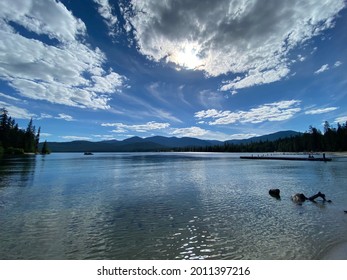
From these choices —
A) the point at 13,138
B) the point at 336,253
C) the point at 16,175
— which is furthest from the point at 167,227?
the point at 13,138

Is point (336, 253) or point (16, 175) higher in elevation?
point (16, 175)

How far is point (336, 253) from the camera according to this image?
11.1 meters

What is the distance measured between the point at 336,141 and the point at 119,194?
200 metres

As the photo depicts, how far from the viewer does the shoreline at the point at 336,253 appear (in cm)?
1064

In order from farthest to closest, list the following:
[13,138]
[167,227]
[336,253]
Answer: [13,138], [167,227], [336,253]

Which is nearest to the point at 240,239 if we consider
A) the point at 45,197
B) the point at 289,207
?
the point at 289,207

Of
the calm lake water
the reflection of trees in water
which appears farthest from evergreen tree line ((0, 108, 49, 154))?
the calm lake water

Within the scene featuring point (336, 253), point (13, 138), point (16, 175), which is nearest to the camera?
point (336, 253)

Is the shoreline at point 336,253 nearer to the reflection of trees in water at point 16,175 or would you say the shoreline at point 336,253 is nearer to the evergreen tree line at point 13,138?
the reflection of trees in water at point 16,175

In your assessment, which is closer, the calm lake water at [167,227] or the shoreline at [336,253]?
the shoreline at [336,253]

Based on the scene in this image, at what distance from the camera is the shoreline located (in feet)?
34.9

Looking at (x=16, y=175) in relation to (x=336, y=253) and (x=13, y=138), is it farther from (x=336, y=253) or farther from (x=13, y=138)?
(x=13, y=138)

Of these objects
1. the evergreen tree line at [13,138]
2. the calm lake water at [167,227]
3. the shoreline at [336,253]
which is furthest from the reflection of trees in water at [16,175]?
the evergreen tree line at [13,138]

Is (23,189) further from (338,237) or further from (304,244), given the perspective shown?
(338,237)
